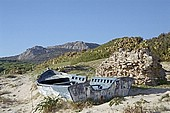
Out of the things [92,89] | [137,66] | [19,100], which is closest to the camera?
[92,89]

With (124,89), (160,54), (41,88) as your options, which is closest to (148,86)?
(124,89)

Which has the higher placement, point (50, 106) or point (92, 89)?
point (92, 89)

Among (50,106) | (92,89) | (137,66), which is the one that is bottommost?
(50,106)

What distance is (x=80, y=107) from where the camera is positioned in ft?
33.1

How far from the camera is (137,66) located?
1378 cm

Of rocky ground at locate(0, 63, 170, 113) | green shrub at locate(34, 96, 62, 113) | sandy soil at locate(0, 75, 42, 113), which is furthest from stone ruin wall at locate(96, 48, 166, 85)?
green shrub at locate(34, 96, 62, 113)

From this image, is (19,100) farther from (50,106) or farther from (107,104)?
(107,104)

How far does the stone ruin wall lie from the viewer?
1353 centimetres

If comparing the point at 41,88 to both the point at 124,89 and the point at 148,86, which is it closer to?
the point at 124,89

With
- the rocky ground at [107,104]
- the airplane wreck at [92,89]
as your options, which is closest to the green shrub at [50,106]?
the airplane wreck at [92,89]

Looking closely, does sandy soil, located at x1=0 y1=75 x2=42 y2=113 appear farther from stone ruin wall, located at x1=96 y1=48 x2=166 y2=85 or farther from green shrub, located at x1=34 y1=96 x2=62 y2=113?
stone ruin wall, located at x1=96 y1=48 x2=166 y2=85

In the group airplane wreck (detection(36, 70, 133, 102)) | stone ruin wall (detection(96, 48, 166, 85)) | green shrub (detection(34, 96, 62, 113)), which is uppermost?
stone ruin wall (detection(96, 48, 166, 85))

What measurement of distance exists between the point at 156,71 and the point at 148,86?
3.56 ft

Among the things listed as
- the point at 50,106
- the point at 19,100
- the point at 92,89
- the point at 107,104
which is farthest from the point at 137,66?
the point at 19,100
